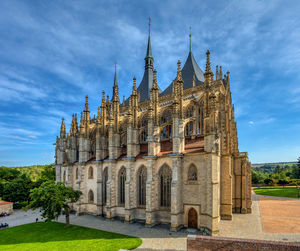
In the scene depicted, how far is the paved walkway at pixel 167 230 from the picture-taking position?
18927mm

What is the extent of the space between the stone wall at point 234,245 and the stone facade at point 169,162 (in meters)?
6.27

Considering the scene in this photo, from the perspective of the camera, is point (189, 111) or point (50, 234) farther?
point (189, 111)

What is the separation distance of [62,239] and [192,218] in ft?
46.7

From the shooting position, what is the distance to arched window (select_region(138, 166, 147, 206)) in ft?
86.9

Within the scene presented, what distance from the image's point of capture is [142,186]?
87.4ft

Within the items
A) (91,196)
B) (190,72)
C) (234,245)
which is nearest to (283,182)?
(190,72)

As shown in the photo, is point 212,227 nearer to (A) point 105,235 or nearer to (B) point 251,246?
(B) point 251,246

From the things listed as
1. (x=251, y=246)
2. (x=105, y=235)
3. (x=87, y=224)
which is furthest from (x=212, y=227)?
(x=87, y=224)

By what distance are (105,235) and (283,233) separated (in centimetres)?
1896

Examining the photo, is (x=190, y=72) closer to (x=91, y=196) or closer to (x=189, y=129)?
(x=189, y=129)

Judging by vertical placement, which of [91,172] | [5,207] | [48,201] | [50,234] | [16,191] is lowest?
[5,207]

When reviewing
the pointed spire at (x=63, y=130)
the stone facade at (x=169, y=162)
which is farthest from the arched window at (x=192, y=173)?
the pointed spire at (x=63, y=130)

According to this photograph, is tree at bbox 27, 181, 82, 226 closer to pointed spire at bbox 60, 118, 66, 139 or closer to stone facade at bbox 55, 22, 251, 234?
stone facade at bbox 55, 22, 251, 234

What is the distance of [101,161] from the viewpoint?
3103 cm
